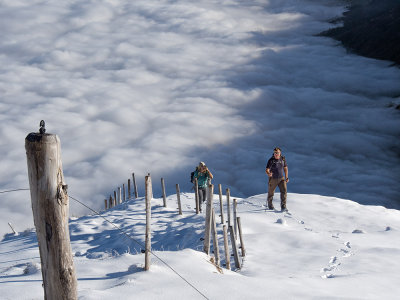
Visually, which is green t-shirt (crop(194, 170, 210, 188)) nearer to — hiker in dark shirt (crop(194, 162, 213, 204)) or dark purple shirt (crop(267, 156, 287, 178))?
hiker in dark shirt (crop(194, 162, 213, 204))

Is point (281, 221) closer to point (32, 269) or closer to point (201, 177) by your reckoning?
point (201, 177)

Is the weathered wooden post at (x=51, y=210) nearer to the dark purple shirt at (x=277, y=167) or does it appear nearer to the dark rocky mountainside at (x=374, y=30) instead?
the dark purple shirt at (x=277, y=167)

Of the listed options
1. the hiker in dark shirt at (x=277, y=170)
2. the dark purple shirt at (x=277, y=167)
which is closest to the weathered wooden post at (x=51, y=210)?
the hiker in dark shirt at (x=277, y=170)

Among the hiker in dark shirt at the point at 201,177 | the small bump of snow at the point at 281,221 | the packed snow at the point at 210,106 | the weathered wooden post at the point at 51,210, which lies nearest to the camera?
the weathered wooden post at the point at 51,210

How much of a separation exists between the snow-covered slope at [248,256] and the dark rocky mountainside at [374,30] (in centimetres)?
5180

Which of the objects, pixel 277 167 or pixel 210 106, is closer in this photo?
pixel 277 167

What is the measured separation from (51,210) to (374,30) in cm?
6839

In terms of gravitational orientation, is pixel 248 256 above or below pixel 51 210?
below

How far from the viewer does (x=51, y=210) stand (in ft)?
13.3

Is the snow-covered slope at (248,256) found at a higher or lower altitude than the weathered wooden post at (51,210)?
lower

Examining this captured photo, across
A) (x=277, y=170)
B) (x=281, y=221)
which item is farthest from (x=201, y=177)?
(x=281, y=221)

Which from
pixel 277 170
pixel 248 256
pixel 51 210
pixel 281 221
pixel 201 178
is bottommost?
pixel 248 256

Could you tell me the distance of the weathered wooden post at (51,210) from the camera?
3.94 metres

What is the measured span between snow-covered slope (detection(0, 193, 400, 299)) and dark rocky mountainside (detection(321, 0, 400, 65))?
51.8 metres
